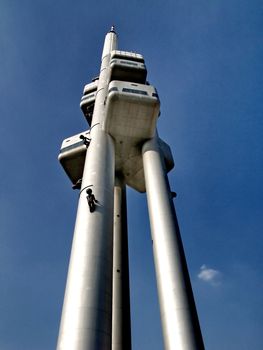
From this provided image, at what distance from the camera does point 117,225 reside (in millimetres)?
20422

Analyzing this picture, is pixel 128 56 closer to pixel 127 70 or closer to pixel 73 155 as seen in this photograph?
pixel 127 70

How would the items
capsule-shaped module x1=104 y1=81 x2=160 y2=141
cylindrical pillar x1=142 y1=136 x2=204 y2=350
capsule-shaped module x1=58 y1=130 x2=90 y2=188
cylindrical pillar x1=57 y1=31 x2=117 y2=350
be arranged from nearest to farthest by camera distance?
cylindrical pillar x1=57 y1=31 x2=117 y2=350, cylindrical pillar x1=142 y1=136 x2=204 y2=350, capsule-shaped module x1=104 y1=81 x2=160 y2=141, capsule-shaped module x1=58 y1=130 x2=90 y2=188

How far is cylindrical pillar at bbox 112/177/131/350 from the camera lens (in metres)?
16.2

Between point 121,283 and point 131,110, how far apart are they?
11.4 metres

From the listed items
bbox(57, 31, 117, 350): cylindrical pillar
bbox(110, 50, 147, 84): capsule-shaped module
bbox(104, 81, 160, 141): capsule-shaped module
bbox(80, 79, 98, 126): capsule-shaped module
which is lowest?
bbox(57, 31, 117, 350): cylindrical pillar

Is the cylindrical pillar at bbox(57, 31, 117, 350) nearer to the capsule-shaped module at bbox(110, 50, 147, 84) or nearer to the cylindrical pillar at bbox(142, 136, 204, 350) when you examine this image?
the cylindrical pillar at bbox(142, 136, 204, 350)

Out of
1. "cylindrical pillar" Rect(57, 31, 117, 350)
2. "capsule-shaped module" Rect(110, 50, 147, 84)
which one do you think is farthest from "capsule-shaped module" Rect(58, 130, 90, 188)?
"capsule-shaped module" Rect(110, 50, 147, 84)

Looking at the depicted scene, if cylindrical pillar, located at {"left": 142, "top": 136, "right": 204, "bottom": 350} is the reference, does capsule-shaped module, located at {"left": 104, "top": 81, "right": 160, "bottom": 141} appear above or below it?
above

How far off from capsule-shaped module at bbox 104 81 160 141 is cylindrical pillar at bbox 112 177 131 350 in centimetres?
518

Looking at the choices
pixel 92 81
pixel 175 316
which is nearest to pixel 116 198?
pixel 175 316

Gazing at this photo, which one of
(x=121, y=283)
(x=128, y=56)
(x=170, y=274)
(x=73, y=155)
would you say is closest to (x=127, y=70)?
(x=128, y=56)

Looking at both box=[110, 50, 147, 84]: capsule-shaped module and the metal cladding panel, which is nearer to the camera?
box=[110, 50, 147, 84]: capsule-shaped module

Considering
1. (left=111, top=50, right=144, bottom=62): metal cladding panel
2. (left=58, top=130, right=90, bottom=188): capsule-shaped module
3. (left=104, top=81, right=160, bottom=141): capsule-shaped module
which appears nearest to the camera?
(left=104, top=81, right=160, bottom=141): capsule-shaped module

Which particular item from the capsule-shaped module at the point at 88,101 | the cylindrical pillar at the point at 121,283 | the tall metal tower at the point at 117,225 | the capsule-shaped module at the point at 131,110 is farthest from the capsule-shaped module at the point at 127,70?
the cylindrical pillar at the point at 121,283
